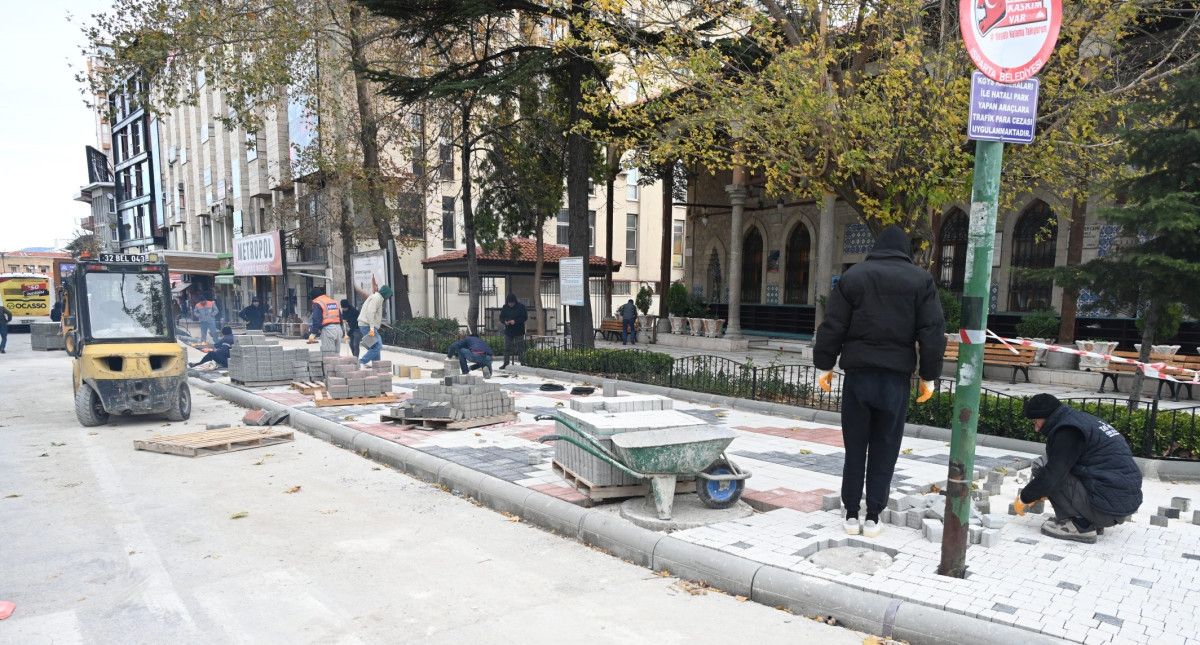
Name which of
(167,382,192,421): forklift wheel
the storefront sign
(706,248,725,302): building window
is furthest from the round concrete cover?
the storefront sign

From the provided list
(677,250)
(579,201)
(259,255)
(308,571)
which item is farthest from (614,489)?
(677,250)

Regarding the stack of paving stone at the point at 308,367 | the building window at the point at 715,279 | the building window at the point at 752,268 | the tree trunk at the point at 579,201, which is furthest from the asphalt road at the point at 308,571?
the building window at the point at 715,279

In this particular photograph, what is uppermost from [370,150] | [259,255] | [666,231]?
[370,150]

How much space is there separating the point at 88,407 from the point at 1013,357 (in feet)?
55.1

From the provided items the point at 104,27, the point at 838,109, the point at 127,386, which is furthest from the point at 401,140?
the point at 838,109

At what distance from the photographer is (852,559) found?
4.73 m

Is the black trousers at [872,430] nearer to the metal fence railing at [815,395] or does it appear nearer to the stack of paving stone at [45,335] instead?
the metal fence railing at [815,395]

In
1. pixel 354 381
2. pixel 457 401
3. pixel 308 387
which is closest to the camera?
pixel 457 401

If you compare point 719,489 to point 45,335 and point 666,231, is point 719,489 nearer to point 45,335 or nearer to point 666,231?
point 666,231

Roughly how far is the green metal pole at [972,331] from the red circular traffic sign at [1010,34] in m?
0.44

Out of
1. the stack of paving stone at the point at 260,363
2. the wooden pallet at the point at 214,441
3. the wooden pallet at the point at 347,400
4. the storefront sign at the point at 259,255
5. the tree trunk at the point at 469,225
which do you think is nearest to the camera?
the wooden pallet at the point at 214,441

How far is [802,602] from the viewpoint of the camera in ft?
14.0

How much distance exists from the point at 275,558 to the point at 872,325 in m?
4.70

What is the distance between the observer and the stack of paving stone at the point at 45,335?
2403 cm
